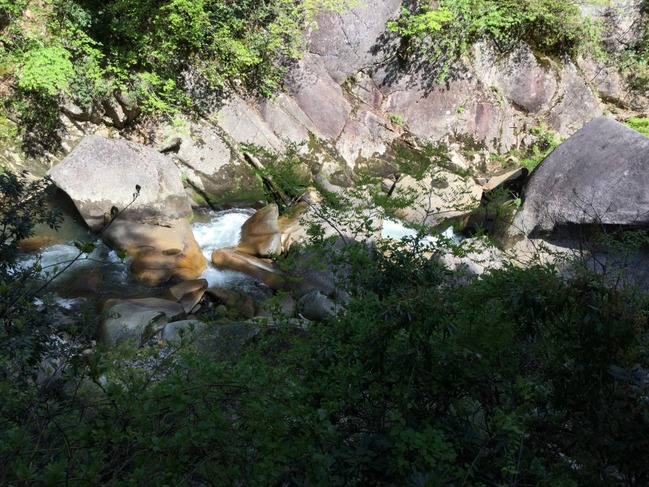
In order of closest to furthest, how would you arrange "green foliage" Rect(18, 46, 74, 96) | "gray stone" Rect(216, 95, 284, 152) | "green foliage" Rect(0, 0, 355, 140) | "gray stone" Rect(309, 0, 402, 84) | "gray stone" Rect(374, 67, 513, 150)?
1. "green foliage" Rect(18, 46, 74, 96)
2. "green foliage" Rect(0, 0, 355, 140)
3. "gray stone" Rect(216, 95, 284, 152)
4. "gray stone" Rect(309, 0, 402, 84)
5. "gray stone" Rect(374, 67, 513, 150)

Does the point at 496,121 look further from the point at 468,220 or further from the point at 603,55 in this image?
the point at 468,220

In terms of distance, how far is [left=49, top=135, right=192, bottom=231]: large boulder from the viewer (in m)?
9.65

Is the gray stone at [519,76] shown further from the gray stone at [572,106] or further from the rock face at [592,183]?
the rock face at [592,183]

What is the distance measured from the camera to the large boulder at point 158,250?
8.54 metres

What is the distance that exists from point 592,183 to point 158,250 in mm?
7880

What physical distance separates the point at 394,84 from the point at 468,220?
5465mm

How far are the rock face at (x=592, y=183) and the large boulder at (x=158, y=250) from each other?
6.24 meters

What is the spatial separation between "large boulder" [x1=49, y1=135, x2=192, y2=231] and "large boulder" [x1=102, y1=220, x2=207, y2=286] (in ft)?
2.06

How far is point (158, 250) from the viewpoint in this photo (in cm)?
887

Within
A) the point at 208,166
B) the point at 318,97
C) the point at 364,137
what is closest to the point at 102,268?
the point at 208,166

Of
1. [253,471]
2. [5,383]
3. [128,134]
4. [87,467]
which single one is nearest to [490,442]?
[253,471]

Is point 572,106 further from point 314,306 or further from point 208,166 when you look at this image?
point 314,306

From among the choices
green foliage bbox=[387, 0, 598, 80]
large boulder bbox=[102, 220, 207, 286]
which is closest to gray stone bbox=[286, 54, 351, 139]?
green foliage bbox=[387, 0, 598, 80]

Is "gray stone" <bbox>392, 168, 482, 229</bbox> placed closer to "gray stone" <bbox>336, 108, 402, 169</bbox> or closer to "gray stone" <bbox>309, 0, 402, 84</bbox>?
"gray stone" <bbox>336, 108, 402, 169</bbox>
